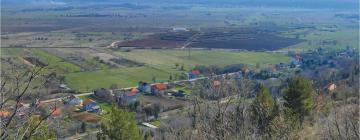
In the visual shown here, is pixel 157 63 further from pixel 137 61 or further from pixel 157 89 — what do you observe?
pixel 157 89

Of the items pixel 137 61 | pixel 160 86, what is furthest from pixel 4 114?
pixel 137 61

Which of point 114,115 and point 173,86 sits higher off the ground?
point 114,115

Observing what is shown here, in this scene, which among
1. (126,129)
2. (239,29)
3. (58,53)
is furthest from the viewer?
(239,29)

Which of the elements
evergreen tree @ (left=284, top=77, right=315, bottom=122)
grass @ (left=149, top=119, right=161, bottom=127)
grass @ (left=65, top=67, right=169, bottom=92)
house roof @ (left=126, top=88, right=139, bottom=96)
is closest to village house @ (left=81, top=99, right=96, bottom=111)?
house roof @ (left=126, top=88, right=139, bottom=96)

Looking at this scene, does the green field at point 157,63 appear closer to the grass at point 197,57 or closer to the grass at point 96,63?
the grass at point 197,57

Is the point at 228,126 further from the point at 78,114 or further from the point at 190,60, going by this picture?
the point at 190,60

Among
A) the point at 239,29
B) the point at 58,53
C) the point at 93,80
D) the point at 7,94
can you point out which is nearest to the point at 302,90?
the point at 7,94

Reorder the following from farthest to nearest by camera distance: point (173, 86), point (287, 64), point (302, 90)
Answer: point (287, 64), point (173, 86), point (302, 90)
